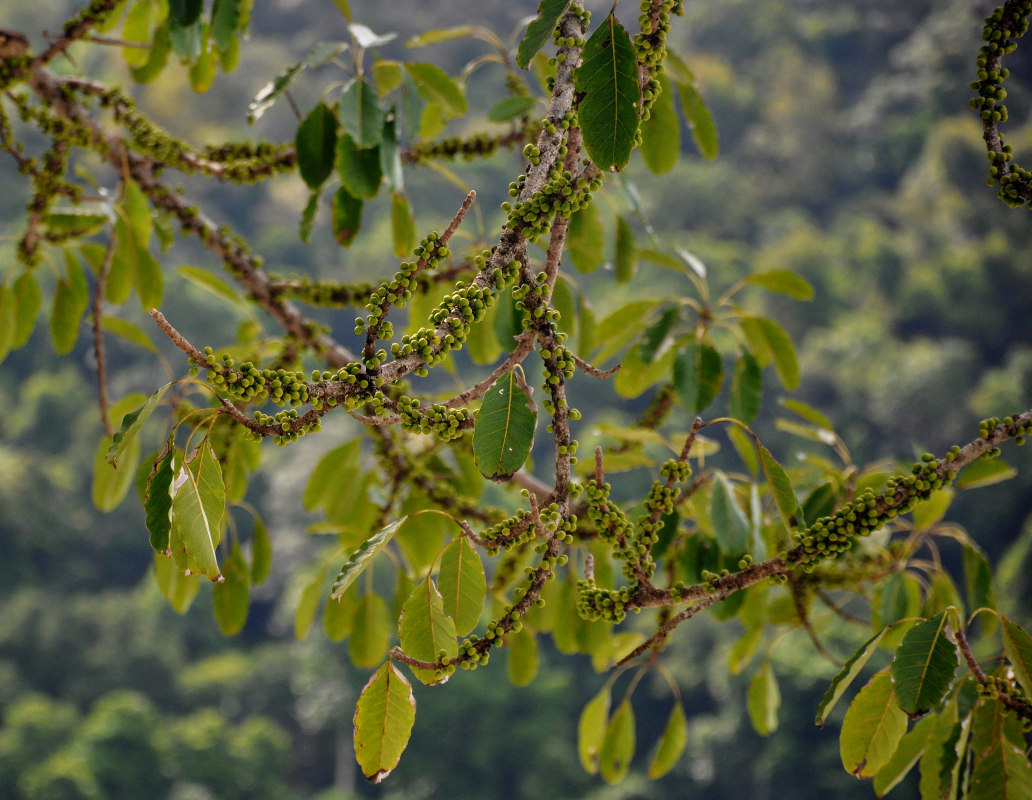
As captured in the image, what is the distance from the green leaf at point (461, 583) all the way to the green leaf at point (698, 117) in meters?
0.91

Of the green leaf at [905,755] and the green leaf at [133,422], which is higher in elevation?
the green leaf at [133,422]

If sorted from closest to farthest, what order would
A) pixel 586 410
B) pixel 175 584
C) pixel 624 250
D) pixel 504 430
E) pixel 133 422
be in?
pixel 133 422
pixel 504 430
pixel 175 584
pixel 624 250
pixel 586 410

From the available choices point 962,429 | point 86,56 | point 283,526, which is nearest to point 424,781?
point 283,526

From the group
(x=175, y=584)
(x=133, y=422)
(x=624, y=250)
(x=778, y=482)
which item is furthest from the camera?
(x=624, y=250)

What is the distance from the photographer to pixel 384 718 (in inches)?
29.4

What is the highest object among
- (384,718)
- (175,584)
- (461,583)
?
(175,584)

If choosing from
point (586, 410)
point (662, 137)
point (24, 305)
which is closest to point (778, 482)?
point (662, 137)

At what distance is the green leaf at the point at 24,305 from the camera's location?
1.57 m

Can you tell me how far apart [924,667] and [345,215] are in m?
1.01

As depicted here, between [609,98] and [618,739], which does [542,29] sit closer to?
[609,98]

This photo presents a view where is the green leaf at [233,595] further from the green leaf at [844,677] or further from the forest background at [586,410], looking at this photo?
the forest background at [586,410]

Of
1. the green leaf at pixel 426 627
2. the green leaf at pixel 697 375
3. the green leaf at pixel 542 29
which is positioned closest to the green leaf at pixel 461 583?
the green leaf at pixel 426 627

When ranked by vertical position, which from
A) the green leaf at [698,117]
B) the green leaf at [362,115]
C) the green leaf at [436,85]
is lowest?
the green leaf at [362,115]

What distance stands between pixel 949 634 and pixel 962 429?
23154 millimetres
